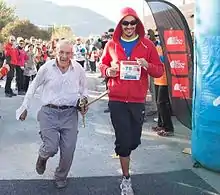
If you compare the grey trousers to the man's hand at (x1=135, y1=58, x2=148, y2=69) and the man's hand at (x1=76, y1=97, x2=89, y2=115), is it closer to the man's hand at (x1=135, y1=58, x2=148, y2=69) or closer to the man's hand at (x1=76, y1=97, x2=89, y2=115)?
the man's hand at (x1=76, y1=97, x2=89, y2=115)

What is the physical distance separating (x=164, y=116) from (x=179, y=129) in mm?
664

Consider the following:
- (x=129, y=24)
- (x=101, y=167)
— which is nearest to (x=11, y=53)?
(x=101, y=167)

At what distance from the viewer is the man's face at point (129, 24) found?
440 centimetres

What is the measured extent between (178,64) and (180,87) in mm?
359

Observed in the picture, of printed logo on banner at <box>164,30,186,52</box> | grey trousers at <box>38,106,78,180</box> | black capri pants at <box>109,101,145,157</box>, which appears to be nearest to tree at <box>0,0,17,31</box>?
printed logo on banner at <box>164,30,186,52</box>

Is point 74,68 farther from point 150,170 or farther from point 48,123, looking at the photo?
point 150,170

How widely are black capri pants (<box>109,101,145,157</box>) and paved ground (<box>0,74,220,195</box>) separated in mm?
536

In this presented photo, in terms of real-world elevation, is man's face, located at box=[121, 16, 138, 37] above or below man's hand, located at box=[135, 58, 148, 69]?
above

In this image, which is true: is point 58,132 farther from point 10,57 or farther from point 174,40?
point 10,57

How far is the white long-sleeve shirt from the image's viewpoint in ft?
15.4

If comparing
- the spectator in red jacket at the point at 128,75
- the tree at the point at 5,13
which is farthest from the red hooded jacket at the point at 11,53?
the tree at the point at 5,13

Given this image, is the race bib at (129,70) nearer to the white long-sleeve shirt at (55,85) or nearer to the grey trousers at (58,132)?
the white long-sleeve shirt at (55,85)

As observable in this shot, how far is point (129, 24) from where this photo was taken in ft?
14.5

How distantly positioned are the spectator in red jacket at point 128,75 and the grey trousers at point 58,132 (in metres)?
0.51
